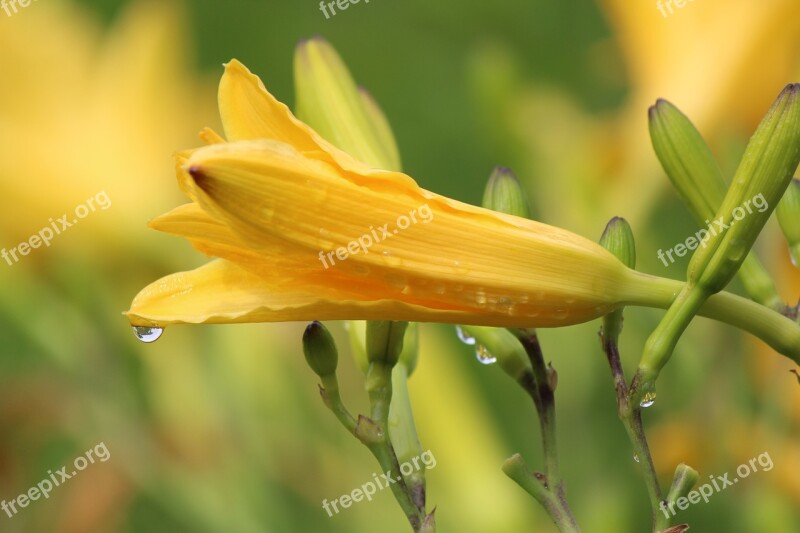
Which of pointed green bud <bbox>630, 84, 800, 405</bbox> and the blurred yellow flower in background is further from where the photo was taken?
the blurred yellow flower in background

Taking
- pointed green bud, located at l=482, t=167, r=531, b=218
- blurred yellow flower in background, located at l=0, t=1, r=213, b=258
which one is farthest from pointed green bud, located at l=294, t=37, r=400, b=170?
blurred yellow flower in background, located at l=0, t=1, r=213, b=258

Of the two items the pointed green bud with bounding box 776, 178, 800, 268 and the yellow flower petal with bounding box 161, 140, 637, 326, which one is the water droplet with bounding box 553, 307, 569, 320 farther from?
the pointed green bud with bounding box 776, 178, 800, 268

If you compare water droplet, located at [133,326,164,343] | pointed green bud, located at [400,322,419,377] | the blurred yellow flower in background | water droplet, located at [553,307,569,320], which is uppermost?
the blurred yellow flower in background

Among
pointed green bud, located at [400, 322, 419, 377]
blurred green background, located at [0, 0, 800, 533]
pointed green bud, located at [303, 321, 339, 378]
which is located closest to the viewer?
pointed green bud, located at [303, 321, 339, 378]

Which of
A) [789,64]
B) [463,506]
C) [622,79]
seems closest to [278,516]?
[463,506]

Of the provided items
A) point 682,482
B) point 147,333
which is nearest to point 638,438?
point 682,482

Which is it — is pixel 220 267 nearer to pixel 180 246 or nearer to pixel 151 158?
pixel 180 246

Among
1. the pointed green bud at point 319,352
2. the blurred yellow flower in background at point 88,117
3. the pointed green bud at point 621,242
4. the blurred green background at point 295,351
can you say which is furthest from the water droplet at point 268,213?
the blurred yellow flower in background at point 88,117

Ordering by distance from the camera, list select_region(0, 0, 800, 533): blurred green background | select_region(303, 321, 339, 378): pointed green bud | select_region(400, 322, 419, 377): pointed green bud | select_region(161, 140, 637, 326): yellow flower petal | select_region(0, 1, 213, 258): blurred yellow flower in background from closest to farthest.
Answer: select_region(161, 140, 637, 326): yellow flower petal < select_region(303, 321, 339, 378): pointed green bud < select_region(400, 322, 419, 377): pointed green bud < select_region(0, 0, 800, 533): blurred green background < select_region(0, 1, 213, 258): blurred yellow flower in background

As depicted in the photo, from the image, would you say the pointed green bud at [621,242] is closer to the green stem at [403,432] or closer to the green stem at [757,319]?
the green stem at [757,319]
